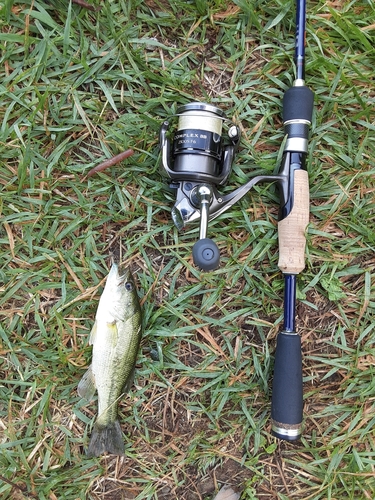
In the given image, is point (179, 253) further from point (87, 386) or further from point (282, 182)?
point (87, 386)

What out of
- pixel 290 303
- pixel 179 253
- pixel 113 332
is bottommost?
pixel 113 332

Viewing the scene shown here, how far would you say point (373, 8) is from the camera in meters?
2.84

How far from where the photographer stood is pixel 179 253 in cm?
290

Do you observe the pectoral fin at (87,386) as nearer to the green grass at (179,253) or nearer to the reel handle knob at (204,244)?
the green grass at (179,253)

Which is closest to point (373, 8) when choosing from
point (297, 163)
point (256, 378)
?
point (297, 163)

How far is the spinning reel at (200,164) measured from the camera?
257 centimetres

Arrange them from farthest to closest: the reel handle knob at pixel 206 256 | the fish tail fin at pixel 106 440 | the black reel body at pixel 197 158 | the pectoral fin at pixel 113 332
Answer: the fish tail fin at pixel 106 440
the pectoral fin at pixel 113 332
the black reel body at pixel 197 158
the reel handle knob at pixel 206 256

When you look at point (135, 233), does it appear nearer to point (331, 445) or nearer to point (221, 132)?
point (221, 132)

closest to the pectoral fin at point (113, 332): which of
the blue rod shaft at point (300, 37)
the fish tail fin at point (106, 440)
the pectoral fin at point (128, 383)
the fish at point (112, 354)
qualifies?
the fish at point (112, 354)

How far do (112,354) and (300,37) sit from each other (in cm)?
216

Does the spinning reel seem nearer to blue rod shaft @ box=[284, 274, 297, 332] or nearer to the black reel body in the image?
the black reel body

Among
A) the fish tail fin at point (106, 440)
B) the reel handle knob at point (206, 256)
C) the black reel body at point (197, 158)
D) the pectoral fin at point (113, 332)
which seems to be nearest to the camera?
the reel handle knob at point (206, 256)

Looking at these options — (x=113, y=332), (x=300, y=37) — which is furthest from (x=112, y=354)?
(x=300, y=37)

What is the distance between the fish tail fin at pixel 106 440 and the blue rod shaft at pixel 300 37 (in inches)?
93.6
